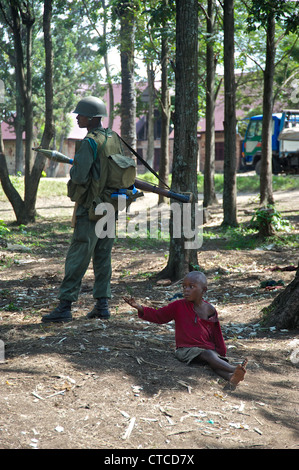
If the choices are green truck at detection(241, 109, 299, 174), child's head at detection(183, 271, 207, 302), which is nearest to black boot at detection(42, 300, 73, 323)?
child's head at detection(183, 271, 207, 302)

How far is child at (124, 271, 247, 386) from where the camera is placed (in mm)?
4535

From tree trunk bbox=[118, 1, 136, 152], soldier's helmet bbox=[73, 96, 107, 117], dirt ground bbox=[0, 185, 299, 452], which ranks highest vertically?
tree trunk bbox=[118, 1, 136, 152]

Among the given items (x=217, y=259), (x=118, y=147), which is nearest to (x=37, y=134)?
(x=217, y=259)

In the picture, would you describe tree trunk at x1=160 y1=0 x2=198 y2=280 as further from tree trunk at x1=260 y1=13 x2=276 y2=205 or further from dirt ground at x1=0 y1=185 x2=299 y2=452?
tree trunk at x1=260 y1=13 x2=276 y2=205

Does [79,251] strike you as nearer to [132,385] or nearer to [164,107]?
[132,385]

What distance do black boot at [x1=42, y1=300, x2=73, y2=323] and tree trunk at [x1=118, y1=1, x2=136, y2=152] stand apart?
44.0ft

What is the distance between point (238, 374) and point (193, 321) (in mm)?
598

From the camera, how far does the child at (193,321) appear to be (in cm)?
454

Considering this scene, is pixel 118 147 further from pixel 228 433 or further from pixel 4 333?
pixel 228 433

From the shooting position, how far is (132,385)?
4070mm

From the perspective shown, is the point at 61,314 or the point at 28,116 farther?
the point at 28,116

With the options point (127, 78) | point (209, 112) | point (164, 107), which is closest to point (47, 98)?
point (164, 107)

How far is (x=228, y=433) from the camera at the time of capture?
11.7 ft

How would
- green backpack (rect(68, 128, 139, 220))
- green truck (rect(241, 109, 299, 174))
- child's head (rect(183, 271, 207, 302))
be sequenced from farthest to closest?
1. green truck (rect(241, 109, 299, 174))
2. green backpack (rect(68, 128, 139, 220))
3. child's head (rect(183, 271, 207, 302))
